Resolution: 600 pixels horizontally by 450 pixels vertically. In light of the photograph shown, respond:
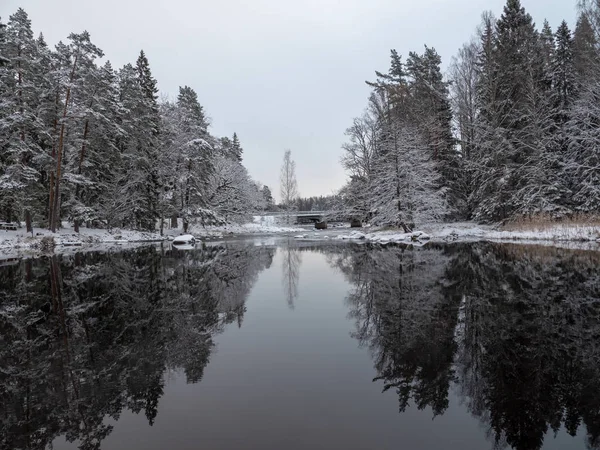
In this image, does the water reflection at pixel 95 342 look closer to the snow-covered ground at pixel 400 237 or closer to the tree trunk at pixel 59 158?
the snow-covered ground at pixel 400 237

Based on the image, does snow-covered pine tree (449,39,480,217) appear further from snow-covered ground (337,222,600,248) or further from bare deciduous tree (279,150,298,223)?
bare deciduous tree (279,150,298,223)

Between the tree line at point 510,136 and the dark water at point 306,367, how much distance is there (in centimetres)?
1913

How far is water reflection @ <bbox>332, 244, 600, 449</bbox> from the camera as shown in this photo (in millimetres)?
3402

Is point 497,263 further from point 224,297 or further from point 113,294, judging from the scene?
point 113,294

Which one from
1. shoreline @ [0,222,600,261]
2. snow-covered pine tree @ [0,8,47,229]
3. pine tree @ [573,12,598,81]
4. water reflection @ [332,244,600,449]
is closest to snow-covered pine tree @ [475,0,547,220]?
pine tree @ [573,12,598,81]

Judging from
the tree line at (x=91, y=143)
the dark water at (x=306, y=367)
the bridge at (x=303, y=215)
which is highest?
the tree line at (x=91, y=143)

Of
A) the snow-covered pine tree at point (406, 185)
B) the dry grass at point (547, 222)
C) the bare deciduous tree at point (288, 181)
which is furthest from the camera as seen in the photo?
the bare deciduous tree at point (288, 181)

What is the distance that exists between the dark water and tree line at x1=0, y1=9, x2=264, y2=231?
2089 centimetres

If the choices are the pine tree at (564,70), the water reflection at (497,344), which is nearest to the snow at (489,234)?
the pine tree at (564,70)

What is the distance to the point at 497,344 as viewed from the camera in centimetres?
509

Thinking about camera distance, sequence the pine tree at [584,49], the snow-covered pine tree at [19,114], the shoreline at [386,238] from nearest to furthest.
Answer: the shoreline at [386,238] → the snow-covered pine tree at [19,114] → the pine tree at [584,49]

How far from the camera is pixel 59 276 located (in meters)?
11.7

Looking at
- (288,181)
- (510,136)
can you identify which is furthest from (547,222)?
(288,181)

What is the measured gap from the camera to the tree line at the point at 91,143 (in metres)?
24.5
